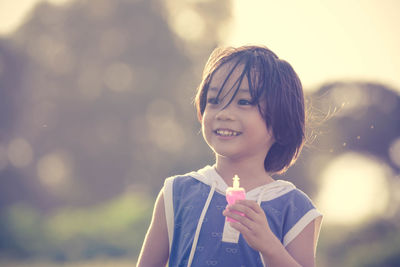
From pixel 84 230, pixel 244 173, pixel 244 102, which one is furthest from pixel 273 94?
pixel 84 230

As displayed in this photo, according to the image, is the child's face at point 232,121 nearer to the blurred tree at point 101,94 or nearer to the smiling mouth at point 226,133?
the smiling mouth at point 226,133

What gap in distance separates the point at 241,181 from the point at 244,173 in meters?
Answer: 0.05

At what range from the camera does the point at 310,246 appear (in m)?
2.83

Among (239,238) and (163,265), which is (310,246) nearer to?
(239,238)

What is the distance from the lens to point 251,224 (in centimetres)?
254

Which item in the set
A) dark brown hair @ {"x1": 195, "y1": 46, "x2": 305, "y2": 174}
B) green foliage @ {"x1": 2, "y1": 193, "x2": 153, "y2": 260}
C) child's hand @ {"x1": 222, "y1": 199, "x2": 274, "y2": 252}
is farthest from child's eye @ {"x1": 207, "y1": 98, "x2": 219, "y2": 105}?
green foliage @ {"x1": 2, "y1": 193, "x2": 153, "y2": 260}

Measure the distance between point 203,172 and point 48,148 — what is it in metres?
11.0

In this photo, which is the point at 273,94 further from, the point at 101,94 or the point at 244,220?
the point at 101,94

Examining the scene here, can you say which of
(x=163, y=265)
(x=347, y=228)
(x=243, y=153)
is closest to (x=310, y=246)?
(x=243, y=153)

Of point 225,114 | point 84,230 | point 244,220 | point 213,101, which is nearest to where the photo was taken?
point 244,220

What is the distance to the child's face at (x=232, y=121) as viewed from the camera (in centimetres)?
287

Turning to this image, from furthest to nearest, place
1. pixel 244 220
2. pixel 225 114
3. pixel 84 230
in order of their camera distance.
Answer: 1. pixel 84 230
2. pixel 225 114
3. pixel 244 220

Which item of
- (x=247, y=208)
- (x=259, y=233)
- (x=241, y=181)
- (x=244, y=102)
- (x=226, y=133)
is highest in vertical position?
(x=244, y=102)

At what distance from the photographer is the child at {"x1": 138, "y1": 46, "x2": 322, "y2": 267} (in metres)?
2.79
